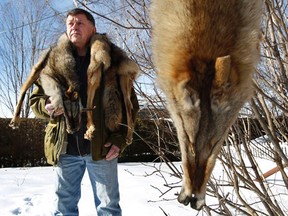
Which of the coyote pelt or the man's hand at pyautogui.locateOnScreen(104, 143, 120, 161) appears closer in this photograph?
the coyote pelt

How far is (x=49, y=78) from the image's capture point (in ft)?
10.00

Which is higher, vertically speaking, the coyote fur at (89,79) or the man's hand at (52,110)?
the coyote fur at (89,79)

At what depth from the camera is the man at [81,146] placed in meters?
3.11

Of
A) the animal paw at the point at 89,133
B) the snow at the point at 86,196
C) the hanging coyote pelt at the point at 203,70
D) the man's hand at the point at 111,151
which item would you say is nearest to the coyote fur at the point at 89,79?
Answer: the animal paw at the point at 89,133

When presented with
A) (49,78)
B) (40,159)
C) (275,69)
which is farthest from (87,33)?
(40,159)

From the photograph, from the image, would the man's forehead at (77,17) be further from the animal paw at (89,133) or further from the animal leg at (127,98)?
the animal paw at (89,133)

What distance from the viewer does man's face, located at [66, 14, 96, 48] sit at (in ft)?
10.3

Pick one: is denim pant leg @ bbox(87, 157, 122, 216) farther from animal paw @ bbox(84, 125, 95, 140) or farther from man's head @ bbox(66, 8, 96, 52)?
man's head @ bbox(66, 8, 96, 52)

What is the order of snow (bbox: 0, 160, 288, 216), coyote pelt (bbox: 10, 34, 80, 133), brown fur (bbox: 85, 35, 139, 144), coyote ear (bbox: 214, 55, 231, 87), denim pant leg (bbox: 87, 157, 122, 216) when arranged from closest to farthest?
coyote ear (bbox: 214, 55, 231, 87) < coyote pelt (bbox: 10, 34, 80, 133) < brown fur (bbox: 85, 35, 139, 144) < denim pant leg (bbox: 87, 157, 122, 216) < snow (bbox: 0, 160, 288, 216)

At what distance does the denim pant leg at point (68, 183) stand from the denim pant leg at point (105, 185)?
0.38 ft

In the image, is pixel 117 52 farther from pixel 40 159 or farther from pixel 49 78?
pixel 40 159

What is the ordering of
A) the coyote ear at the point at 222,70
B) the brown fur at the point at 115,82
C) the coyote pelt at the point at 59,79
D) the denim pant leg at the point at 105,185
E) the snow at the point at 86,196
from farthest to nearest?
the snow at the point at 86,196 < the denim pant leg at the point at 105,185 < the brown fur at the point at 115,82 < the coyote pelt at the point at 59,79 < the coyote ear at the point at 222,70

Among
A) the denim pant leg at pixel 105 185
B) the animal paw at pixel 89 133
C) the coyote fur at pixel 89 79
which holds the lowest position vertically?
the denim pant leg at pixel 105 185

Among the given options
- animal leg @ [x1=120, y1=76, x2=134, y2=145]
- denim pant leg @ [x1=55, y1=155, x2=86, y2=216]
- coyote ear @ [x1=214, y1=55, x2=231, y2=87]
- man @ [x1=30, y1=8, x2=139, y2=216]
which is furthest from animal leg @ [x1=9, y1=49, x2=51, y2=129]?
coyote ear @ [x1=214, y1=55, x2=231, y2=87]
